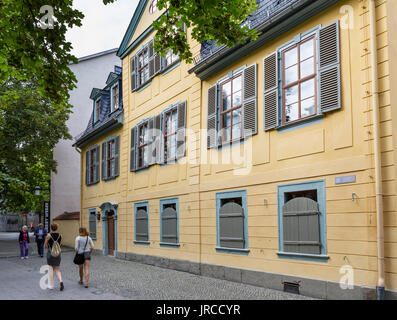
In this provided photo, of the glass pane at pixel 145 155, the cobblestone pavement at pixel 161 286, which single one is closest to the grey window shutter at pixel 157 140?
the glass pane at pixel 145 155

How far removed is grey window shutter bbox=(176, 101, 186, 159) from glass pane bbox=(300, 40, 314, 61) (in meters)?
5.35

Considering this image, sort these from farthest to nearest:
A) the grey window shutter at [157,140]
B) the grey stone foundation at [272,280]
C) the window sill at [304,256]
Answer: the grey window shutter at [157,140] → the window sill at [304,256] → the grey stone foundation at [272,280]

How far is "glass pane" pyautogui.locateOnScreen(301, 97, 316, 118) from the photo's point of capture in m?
9.75

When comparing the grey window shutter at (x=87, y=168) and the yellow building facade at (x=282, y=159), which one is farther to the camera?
the grey window shutter at (x=87, y=168)

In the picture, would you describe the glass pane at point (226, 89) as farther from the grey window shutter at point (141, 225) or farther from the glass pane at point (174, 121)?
the grey window shutter at point (141, 225)

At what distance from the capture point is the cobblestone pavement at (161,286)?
31.8 ft

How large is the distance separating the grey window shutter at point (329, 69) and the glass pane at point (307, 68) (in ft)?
0.91

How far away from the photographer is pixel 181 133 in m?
14.6

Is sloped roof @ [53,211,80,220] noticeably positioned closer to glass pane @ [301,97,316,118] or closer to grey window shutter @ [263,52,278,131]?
grey window shutter @ [263,52,278,131]

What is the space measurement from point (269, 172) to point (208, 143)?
9.29ft

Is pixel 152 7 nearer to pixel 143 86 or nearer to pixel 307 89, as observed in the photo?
pixel 143 86

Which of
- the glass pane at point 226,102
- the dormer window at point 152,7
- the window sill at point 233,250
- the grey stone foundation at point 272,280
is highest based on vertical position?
the dormer window at point 152,7
